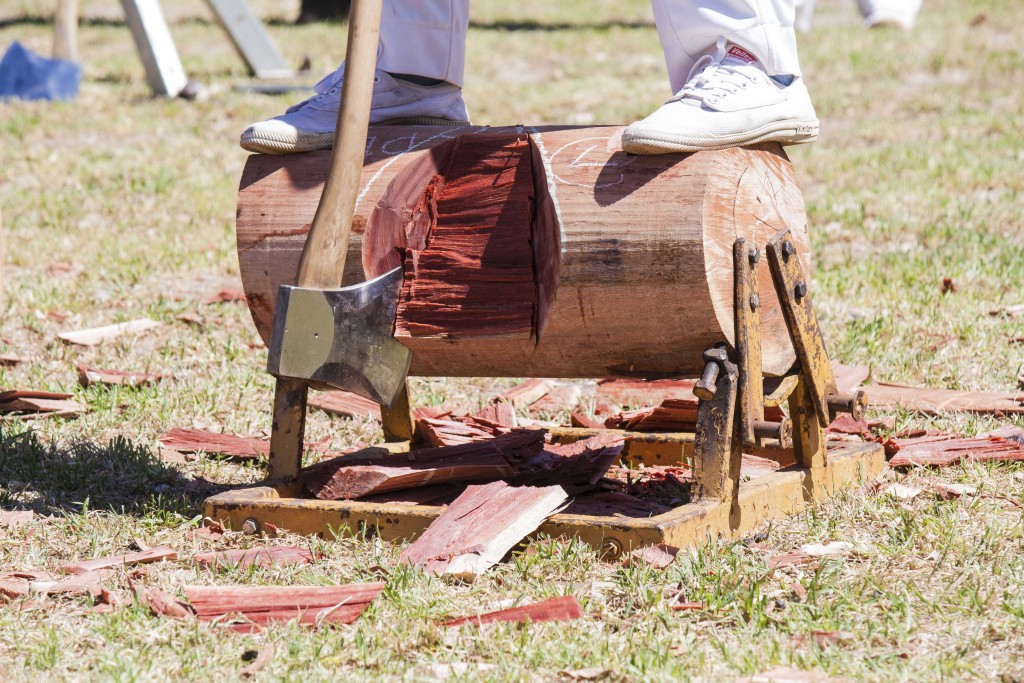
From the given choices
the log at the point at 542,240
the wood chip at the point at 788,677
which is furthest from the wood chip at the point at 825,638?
the log at the point at 542,240

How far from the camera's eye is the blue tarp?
1035 centimetres

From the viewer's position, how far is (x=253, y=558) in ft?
9.23

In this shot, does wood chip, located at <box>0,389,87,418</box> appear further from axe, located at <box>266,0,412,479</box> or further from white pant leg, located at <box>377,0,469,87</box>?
white pant leg, located at <box>377,0,469,87</box>

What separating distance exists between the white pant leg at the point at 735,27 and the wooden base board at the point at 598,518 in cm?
108

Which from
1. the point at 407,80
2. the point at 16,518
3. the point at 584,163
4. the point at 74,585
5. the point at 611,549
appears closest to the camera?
the point at 74,585

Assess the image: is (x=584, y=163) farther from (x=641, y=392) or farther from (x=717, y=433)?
(x=641, y=392)

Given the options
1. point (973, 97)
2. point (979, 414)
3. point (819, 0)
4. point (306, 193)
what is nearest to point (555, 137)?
point (306, 193)

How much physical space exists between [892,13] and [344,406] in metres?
12.0

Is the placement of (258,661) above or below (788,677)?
below

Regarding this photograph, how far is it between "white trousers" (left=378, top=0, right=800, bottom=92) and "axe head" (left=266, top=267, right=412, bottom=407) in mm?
784

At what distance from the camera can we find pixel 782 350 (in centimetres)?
325

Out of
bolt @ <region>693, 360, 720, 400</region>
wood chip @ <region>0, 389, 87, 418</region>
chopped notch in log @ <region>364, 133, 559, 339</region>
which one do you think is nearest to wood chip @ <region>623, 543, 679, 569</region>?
bolt @ <region>693, 360, 720, 400</region>

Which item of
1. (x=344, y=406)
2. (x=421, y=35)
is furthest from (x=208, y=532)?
(x=421, y=35)

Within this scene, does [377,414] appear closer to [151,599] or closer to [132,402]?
[132,402]
